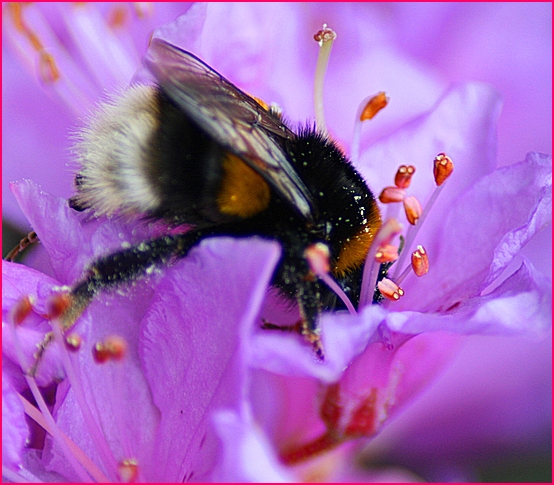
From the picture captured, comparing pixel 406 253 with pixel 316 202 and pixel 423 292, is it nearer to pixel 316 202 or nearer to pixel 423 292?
pixel 423 292

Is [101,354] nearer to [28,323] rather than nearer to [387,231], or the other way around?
[28,323]

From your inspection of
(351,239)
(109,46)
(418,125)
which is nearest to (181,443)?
(351,239)

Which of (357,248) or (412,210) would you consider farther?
(412,210)

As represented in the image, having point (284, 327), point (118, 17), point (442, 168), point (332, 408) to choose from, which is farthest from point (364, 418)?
point (118, 17)

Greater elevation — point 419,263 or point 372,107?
point 372,107

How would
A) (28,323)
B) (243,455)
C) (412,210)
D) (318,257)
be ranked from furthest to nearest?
(412,210) → (28,323) → (318,257) → (243,455)

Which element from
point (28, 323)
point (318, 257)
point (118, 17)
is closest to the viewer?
point (318, 257)

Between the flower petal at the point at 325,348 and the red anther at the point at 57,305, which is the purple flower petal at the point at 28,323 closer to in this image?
the red anther at the point at 57,305

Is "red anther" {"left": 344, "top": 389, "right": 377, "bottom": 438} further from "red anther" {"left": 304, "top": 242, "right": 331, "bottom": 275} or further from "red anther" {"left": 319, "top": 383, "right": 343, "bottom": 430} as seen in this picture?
"red anther" {"left": 304, "top": 242, "right": 331, "bottom": 275}
